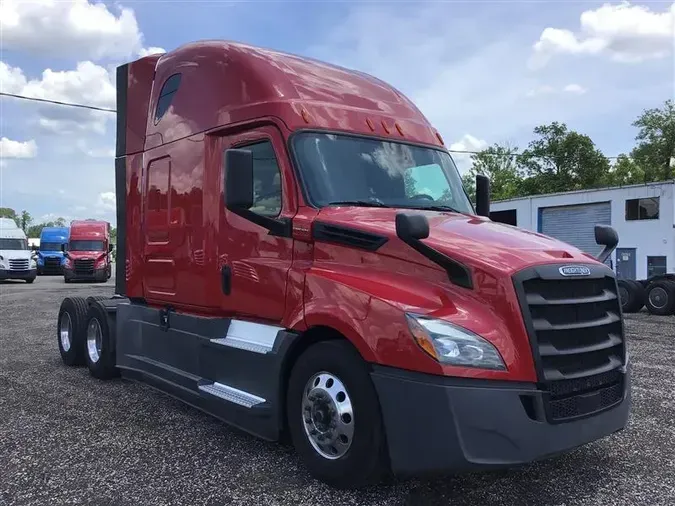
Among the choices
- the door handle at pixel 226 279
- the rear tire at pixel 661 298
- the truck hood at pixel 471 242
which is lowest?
the rear tire at pixel 661 298

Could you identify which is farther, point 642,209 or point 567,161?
point 567,161

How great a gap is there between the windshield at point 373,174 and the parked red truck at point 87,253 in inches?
1070

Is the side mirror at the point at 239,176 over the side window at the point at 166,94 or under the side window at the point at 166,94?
under

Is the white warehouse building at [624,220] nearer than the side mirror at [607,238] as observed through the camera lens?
No

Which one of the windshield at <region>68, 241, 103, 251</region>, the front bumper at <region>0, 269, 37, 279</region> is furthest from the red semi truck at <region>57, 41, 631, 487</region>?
the windshield at <region>68, 241, 103, 251</region>

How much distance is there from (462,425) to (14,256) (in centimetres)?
2943

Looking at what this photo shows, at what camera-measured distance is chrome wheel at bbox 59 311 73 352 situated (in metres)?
8.25

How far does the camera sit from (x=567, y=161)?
50188 mm

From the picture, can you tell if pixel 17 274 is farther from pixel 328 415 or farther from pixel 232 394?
pixel 328 415

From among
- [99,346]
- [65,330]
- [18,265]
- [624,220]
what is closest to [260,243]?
[99,346]

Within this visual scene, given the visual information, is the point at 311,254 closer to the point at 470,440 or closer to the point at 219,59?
the point at 470,440

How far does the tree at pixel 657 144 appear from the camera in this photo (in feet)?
163

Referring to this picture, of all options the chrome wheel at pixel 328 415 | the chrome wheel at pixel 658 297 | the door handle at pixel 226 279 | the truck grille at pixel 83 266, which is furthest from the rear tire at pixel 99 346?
the truck grille at pixel 83 266

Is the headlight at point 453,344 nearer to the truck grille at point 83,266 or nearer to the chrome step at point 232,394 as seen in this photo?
the chrome step at point 232,394
